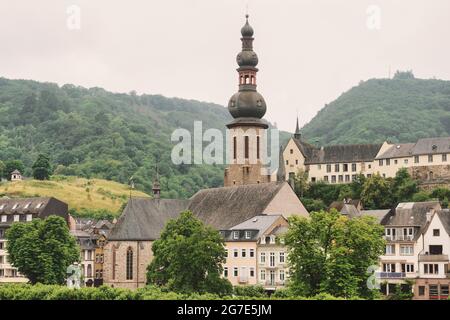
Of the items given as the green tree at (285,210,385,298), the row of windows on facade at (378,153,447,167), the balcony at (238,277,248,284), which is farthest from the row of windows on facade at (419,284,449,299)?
the row of windows on facade at (378,153,447,167)

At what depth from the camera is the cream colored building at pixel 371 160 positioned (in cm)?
13325

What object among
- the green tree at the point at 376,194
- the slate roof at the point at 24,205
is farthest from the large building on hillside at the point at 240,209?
the slate roof at the point at 24,205

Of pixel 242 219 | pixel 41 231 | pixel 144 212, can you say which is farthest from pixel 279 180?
pixel 41 231

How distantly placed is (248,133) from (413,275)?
115 feet

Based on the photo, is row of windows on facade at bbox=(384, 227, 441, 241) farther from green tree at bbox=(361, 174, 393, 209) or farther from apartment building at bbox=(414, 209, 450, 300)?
green tree at bbox=(361, 174, 393, 209)

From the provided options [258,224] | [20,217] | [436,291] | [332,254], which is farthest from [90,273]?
[332,254]

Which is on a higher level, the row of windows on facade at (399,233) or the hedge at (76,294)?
the row of windows on facade at (399,233)

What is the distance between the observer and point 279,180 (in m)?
119

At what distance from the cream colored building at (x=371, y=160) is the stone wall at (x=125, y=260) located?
2898 centimetres

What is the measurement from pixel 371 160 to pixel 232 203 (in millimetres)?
29517

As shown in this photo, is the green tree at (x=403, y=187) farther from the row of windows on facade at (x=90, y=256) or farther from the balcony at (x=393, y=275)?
the row of windows on facade at (x=90, y=256)

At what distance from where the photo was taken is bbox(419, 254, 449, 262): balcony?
328ft

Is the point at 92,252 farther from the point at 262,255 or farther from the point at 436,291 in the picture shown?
the point at 436,291
